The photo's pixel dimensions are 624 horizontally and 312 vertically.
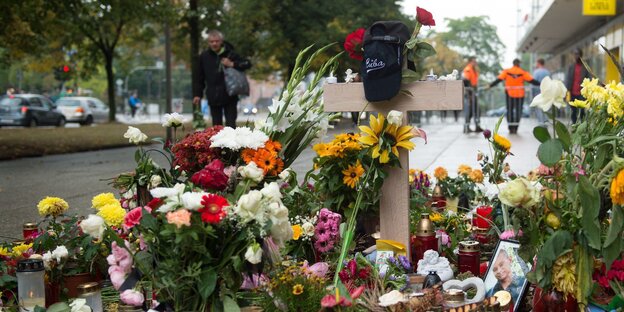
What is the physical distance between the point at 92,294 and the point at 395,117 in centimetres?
160

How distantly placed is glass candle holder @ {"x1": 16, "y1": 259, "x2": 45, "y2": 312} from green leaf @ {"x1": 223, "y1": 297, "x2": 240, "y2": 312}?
0.93 meters

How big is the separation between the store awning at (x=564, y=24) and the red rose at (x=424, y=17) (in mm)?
24891

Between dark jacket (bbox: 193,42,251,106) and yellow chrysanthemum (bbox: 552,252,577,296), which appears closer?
yellow chrysanthemum (bbox: 552,252,577,296)

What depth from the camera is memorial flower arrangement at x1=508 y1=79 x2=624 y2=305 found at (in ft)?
10.6

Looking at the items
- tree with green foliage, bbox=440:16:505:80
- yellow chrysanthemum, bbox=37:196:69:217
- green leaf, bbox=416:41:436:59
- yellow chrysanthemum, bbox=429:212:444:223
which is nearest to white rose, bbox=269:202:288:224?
green leaf, bbox=416:41:436:59

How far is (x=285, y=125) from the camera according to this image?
4.65m

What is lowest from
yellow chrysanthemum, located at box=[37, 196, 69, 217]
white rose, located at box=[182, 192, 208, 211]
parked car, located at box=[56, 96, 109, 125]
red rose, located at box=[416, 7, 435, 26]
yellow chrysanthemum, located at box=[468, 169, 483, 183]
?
parked car, located at box=[56, 96, 109, 125]

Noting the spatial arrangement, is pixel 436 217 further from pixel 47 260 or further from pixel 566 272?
pixel 47 260

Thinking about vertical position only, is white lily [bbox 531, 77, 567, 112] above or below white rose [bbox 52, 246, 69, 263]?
above

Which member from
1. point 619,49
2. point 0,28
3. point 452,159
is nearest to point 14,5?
point 0,28

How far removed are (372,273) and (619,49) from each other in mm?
26634

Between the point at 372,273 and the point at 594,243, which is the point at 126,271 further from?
the point at 594,243

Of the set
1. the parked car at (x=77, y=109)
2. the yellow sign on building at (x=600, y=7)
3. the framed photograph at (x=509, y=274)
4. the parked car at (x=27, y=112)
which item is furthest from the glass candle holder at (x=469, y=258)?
the parked car at (x=77, y=109)

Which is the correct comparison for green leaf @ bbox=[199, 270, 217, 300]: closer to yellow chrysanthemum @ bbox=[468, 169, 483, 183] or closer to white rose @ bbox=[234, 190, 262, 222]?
white rose @ bbox=[234, 190, 262, 222]
